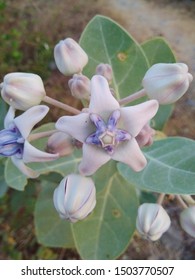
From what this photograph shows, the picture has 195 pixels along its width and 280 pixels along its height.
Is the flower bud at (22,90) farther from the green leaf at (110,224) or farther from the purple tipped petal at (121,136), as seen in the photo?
the green leaf at (110,224)

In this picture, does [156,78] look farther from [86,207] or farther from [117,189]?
[117,189]

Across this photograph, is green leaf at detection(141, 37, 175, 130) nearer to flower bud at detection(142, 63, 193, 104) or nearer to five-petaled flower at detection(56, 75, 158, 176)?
flower bud at detection(142, 63, 193, 104)

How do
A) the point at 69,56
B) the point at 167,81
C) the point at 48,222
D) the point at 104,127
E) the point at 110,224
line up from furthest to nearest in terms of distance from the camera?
the point at 48,222
the point at 110,224
the point at 69,56
the point at 167,81
the point at 104,127

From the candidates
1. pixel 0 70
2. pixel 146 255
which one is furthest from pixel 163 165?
pixel 0 70

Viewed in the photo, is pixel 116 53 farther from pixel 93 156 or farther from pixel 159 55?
pixel 93 156

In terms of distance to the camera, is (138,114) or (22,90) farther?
(22,90)

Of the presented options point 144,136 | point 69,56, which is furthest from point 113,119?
point 69,56
